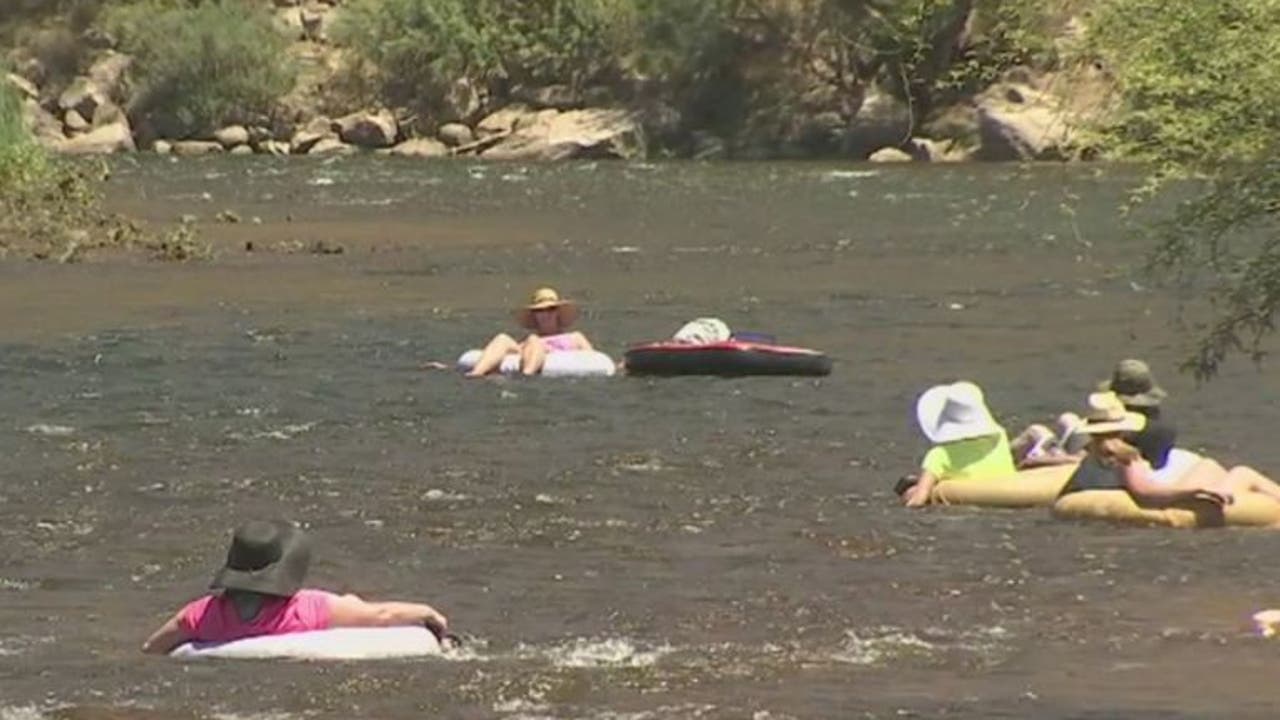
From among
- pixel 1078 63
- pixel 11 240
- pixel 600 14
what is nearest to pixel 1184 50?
pixel 1078 63

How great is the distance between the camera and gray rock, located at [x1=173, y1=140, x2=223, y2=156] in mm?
78238

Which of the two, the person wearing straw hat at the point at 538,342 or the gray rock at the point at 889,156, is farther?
the gray rock at the point at 889,156

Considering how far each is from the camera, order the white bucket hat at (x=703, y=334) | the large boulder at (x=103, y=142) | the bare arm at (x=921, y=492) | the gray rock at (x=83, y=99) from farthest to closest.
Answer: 1. the gray rock at (x=83, y=99)
2. the large boulder at (x=103, y=142)
3. the white bucket hat at (x=703, y=334)
4. the bare arm at (x=921, y=492)

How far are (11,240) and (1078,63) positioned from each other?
28058 mm

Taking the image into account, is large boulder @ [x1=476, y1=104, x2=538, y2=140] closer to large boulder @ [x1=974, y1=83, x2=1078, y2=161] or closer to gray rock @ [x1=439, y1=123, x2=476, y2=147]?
gray rock @ [x1=439, y1=123, x2=476, y2=147]

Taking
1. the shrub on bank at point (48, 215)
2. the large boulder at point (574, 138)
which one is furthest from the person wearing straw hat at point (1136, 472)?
the large boulder at point (574, 138)

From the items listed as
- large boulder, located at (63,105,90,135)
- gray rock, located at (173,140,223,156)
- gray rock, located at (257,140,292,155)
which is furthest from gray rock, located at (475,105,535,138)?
large boulder, located at (63,105,90,135)

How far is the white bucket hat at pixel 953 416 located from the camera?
17.6 meters

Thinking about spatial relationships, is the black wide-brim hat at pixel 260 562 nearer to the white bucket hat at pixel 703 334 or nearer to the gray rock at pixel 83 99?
the white bucket hat at pixel 703 334

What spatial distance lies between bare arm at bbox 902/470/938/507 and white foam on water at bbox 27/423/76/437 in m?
6.41

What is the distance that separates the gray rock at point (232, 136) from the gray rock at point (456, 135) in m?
5.21

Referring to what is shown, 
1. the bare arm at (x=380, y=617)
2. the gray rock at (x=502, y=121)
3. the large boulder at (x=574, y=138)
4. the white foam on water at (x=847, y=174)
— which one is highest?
the bare arm at (x=380, y=617)

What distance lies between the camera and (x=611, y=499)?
17.8m

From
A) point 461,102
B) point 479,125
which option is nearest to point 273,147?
point 479,125
